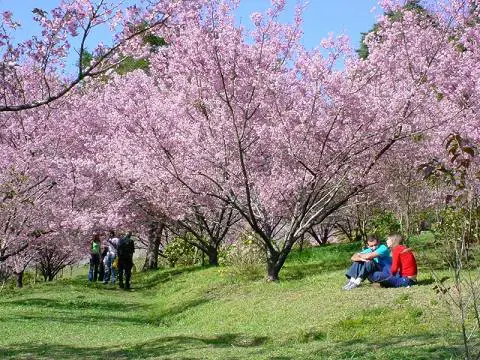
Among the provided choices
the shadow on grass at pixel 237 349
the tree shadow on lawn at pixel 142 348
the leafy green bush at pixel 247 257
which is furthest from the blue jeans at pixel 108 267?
the tree shadow on lawn at pixel 142 348

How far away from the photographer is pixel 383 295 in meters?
11.5

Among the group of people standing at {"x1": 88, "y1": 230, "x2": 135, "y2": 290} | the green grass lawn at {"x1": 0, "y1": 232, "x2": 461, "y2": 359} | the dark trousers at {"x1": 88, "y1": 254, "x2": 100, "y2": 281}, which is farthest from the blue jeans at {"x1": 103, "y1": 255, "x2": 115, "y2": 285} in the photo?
the green grass lawn at {"x1": 0, "y1": 232, "x2": 461, "y2": 359}

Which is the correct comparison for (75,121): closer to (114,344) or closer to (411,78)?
(411,78)

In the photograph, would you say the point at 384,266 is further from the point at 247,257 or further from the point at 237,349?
the point at 247,257

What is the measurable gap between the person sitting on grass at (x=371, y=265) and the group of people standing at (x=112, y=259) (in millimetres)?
9968

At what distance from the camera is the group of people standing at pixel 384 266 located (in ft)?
39.6

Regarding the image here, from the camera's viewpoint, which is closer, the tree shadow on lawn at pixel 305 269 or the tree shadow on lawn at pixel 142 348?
the tree shadow on lawn at pixel 142 348

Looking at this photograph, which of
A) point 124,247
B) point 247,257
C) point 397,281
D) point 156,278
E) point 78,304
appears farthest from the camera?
point 156,278

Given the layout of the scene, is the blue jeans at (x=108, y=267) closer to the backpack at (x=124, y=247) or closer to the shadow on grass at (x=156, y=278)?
the shadow on grass at (x=156, y=278)

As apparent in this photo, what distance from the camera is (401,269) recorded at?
12.2 metres

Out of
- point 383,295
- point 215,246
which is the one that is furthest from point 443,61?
point 215,246

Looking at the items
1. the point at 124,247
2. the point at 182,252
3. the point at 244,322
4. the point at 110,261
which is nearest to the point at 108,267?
the point at 110,261

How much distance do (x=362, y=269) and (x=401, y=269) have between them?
811mm

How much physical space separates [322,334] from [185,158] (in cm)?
799
